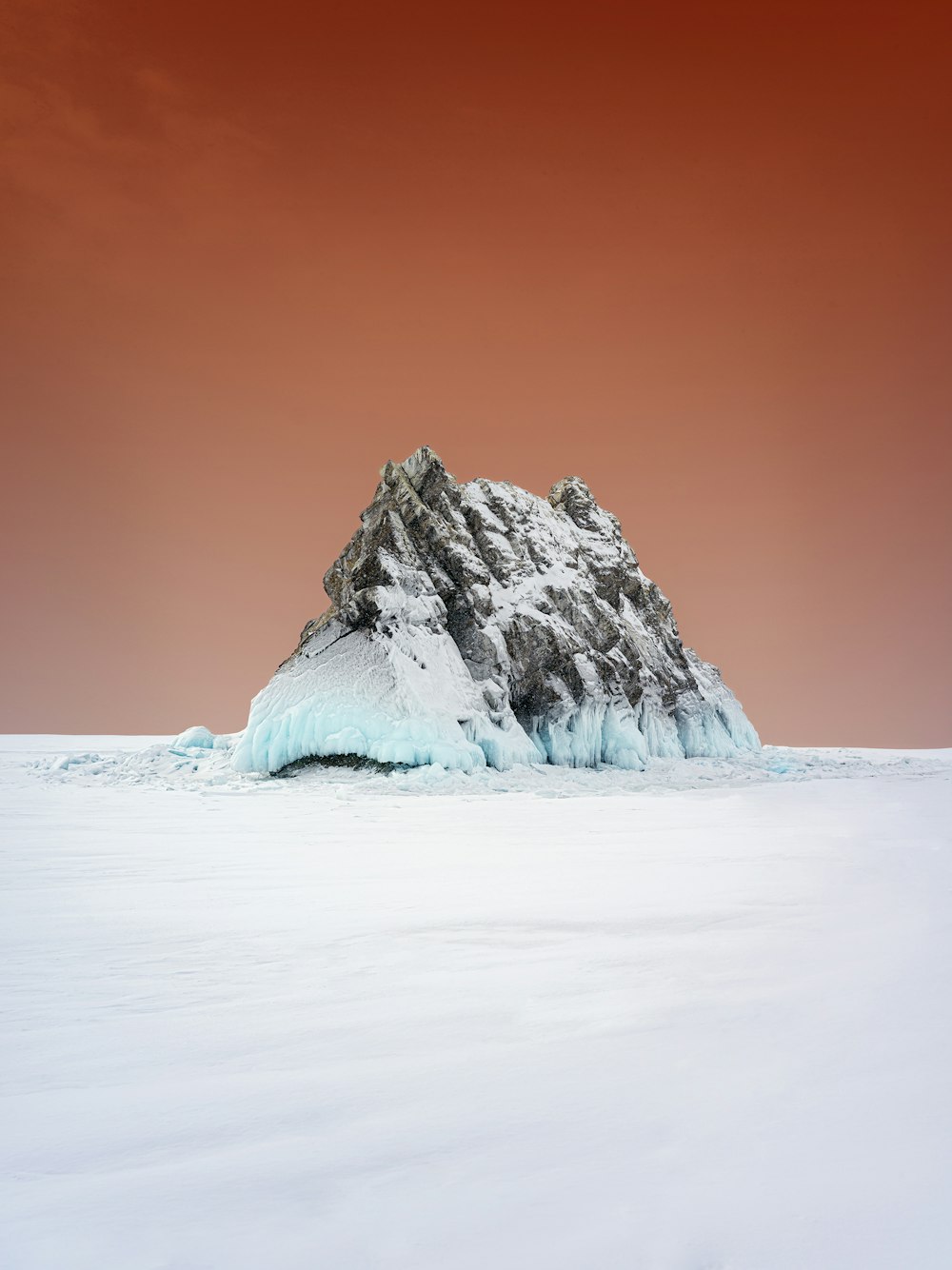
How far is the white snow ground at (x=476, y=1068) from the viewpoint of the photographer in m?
1.49

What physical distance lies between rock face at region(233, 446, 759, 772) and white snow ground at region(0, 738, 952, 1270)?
34.7ft

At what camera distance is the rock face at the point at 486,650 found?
618 inches

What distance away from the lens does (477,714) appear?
56.0 feet

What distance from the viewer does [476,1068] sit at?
2.15 metres

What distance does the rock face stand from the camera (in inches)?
618

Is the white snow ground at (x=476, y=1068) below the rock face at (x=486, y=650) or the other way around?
below

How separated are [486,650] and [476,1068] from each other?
54.5 ft

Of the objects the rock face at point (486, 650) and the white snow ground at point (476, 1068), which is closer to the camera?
the white snow ground at point (476, 1068)

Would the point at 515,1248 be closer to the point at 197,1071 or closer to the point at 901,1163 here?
the point at 901,1163

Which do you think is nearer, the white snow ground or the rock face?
the white snow ground

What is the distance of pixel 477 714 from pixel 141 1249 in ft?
51.3

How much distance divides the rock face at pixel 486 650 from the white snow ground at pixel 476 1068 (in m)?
10.6

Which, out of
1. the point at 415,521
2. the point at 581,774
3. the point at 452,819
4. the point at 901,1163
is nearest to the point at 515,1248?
the point at 901,1163

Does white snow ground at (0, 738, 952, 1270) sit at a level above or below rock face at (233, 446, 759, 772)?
below
